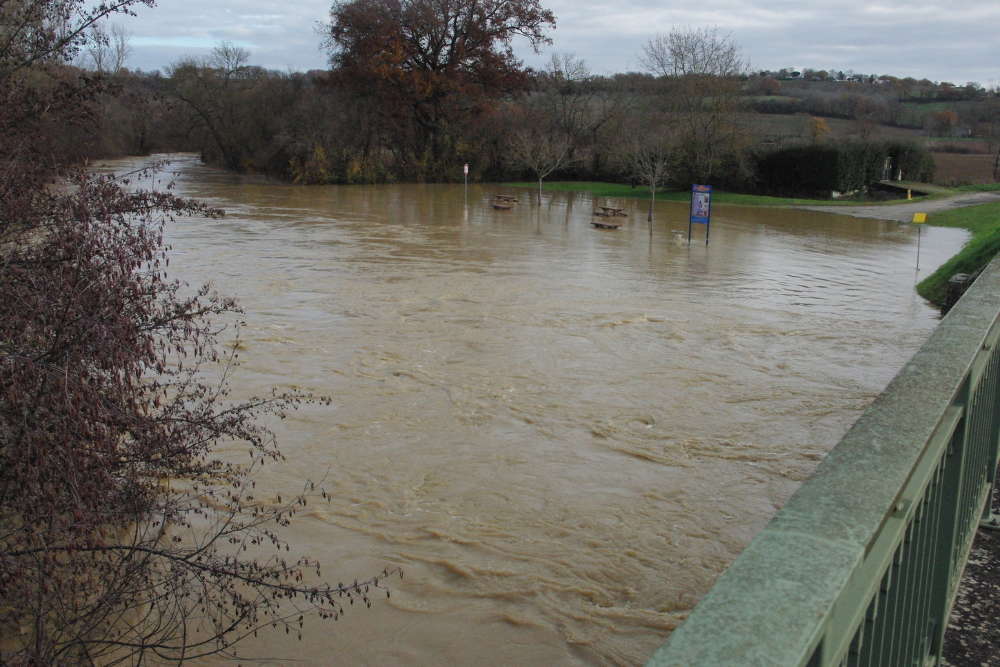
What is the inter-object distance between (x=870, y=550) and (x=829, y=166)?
168 ft

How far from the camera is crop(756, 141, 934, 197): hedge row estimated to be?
1922 inches

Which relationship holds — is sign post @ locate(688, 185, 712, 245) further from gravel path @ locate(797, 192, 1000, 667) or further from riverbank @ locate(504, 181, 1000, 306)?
gravel path @ locate(797, 192, 1000, 667)

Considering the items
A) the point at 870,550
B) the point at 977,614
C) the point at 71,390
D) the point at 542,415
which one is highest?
the point at 870,550

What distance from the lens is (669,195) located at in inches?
2037

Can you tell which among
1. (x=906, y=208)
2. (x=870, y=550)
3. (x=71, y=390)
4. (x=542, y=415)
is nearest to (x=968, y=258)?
(x=542, y=415)

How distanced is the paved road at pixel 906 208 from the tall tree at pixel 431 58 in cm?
2415

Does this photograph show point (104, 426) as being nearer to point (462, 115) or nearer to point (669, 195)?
point (669, 195)

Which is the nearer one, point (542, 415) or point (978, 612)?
point (978, 612)

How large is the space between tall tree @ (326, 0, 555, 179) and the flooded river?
32016 mm

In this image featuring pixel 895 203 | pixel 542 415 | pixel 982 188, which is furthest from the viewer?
pixel 982 188

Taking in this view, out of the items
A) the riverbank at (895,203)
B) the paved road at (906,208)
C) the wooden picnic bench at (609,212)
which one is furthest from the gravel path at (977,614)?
the paved road at (906,208)

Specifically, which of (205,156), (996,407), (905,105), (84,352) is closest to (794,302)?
(996,407)

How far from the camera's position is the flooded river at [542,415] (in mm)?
6734

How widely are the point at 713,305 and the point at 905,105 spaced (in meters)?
85.7
